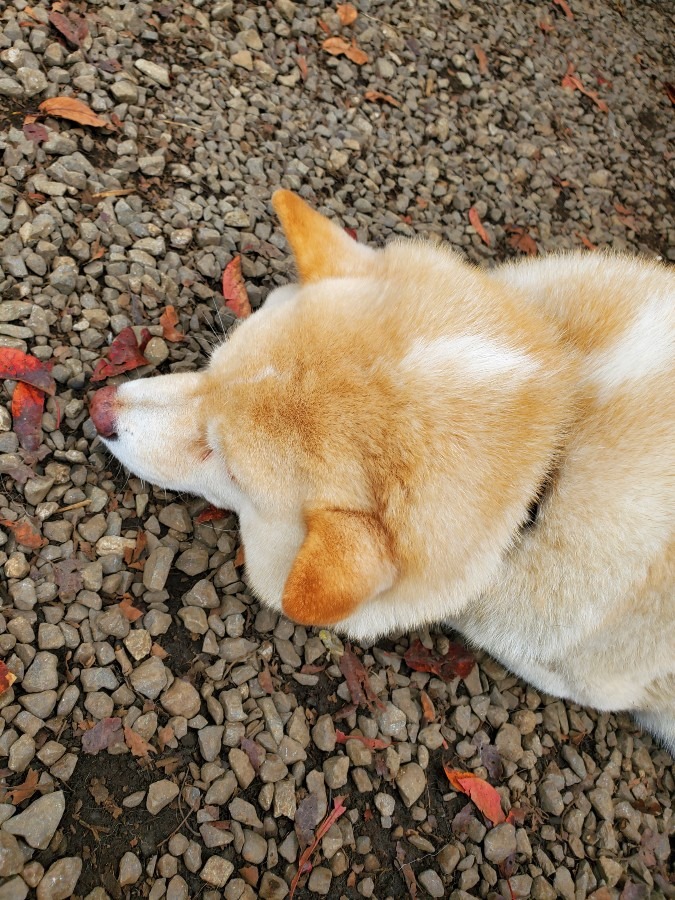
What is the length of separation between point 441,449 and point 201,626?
47.5 inches

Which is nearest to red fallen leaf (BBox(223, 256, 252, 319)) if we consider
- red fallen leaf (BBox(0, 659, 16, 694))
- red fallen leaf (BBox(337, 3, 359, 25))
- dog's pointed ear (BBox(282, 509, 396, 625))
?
dog's pointed ear (BBox(282, 509, 396, 625))

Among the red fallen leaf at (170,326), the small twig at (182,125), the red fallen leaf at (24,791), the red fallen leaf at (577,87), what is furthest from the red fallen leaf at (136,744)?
the red fallen leaf at (577,87)

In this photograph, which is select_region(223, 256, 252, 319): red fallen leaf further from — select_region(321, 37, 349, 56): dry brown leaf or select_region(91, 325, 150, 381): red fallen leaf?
select_region(321, 37, 349, 56): dry brown leaf

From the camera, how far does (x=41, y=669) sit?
2.14 m

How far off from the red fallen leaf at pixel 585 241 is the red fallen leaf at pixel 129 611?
390 centimetres

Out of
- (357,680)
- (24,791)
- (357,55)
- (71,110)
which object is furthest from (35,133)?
(357,680)

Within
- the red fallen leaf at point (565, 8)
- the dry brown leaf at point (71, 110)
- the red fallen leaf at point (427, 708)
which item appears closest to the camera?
the red fallen leaf at point (427, 708)

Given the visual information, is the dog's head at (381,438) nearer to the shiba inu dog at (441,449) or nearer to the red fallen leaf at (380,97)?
the shiba inu dog at (441,449)

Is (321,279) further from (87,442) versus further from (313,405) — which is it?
(87,442)

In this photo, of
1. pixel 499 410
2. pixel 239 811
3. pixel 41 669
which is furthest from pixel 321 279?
pixel 239 811

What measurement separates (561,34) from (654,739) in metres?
5.66

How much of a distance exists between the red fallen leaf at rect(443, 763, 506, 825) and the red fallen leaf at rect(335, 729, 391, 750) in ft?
0.94

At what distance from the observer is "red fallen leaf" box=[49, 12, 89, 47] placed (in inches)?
129

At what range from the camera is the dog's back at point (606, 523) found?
2031mm
